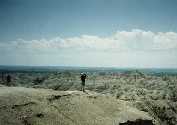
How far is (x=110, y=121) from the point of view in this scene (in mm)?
14914

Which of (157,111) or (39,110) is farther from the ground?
(39,110)

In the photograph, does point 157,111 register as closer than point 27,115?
No

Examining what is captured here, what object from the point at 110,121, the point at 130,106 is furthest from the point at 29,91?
the point at 130,106

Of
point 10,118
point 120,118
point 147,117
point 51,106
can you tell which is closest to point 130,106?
point 147,117

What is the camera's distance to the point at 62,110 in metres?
15.0

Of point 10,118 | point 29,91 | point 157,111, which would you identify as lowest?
point 157,111

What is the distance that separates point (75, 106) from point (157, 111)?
30.7ft

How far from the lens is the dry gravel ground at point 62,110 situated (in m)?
13.3

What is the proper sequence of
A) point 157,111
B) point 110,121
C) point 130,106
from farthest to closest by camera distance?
1. point 157,111
2. point 130,106
3. point 110,121

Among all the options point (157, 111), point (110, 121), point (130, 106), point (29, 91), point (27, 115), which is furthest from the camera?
point (157, 111)

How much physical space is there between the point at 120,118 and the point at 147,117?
9.64ft

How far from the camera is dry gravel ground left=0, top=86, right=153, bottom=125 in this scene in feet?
43.7

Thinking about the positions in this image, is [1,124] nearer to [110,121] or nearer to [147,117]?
[110,121]

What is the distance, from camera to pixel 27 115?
13406mm
